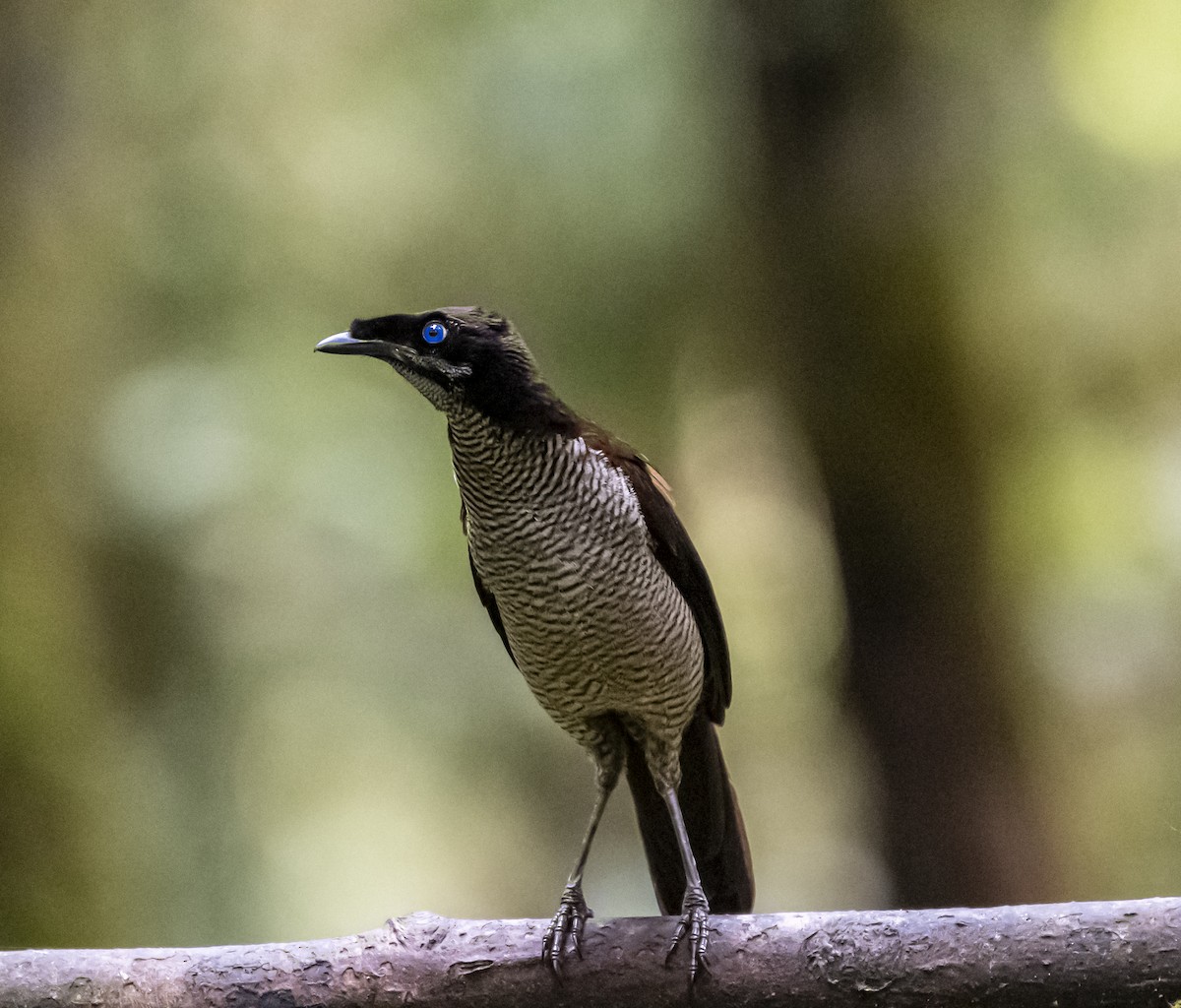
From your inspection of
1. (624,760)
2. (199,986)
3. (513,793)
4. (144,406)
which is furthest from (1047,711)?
(144,406)

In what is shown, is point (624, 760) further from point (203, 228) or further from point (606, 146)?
point (203, 228)

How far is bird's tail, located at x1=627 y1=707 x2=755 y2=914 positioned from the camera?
3305 mm

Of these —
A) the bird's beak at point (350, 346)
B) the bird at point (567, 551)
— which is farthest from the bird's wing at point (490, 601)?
the bird's beak at point (350, 346)

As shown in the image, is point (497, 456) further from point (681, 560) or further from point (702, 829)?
point (702, 829)

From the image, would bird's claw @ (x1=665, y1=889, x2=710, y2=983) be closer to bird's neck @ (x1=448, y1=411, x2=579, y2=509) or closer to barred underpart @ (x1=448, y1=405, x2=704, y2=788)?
barred underpart @ (x1=448, y1=405, x2=704, y2=788)

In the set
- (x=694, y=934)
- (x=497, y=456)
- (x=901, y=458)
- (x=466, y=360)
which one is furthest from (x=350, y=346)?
(x=901, y=458)

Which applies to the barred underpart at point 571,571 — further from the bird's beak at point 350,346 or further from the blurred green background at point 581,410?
the blurred green background at point 581,410

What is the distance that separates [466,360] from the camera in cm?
270

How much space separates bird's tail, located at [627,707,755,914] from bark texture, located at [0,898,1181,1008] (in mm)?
496

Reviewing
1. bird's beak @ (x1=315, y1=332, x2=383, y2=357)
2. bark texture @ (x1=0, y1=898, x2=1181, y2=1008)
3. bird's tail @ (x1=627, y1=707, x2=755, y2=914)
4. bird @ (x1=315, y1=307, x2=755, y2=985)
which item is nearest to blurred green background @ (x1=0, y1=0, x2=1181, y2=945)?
bird's tail @ (x1=627, y1=707, x2=755, y2=914)

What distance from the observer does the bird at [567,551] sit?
2705mm

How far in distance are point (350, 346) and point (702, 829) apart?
67.1 inches

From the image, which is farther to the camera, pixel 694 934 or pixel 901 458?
pixel 901 458

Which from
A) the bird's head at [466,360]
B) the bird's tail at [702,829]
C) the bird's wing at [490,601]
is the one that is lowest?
the bird's tail at [702,829]
